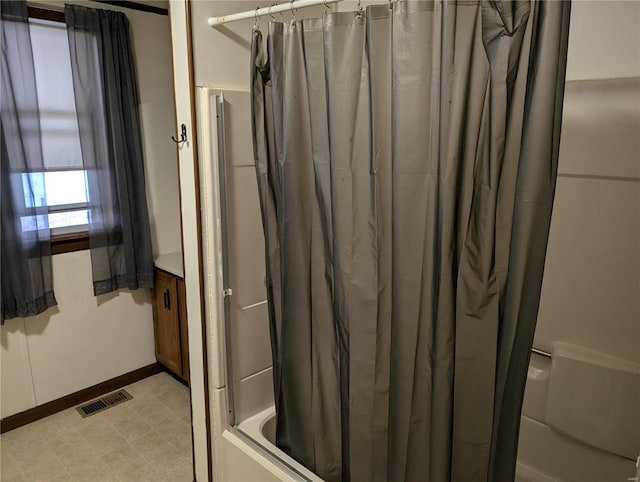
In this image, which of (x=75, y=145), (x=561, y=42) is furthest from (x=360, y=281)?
(x=75, y=145)

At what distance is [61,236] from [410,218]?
2175 millimetres

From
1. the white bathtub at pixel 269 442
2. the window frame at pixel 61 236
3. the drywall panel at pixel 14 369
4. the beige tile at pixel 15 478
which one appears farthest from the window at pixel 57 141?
the white bathtub at pixel 269 442

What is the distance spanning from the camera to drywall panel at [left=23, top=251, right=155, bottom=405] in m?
2.54

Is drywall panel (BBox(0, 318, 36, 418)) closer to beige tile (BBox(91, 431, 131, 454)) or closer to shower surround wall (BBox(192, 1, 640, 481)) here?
beige tile (BBox(91, 431, 131, 454))

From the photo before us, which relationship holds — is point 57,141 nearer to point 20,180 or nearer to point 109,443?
point 20,180

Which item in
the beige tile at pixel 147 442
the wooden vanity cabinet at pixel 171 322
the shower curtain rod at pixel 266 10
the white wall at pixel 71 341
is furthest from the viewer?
the wooden vanity cabinet at pixel 171 322

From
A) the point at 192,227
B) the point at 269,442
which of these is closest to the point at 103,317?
the point at 192,227

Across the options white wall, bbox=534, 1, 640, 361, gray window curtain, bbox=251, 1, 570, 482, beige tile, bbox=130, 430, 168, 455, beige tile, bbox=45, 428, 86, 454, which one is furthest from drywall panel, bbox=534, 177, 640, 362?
beige tile, bbox=45, 428, 86, 454

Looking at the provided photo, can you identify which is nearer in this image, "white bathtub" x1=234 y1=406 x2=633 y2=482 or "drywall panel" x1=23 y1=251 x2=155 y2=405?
"white bathtub" x1=234 y1=406 x2=633 y2=482

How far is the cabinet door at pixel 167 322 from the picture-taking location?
8.95ft

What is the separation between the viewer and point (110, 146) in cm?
257

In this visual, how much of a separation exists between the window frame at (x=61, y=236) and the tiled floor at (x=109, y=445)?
0.95m

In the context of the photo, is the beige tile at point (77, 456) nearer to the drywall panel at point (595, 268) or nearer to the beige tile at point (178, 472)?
the beige tile at point (178, 472)

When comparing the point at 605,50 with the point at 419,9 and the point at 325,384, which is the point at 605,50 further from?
the point at 325,384
